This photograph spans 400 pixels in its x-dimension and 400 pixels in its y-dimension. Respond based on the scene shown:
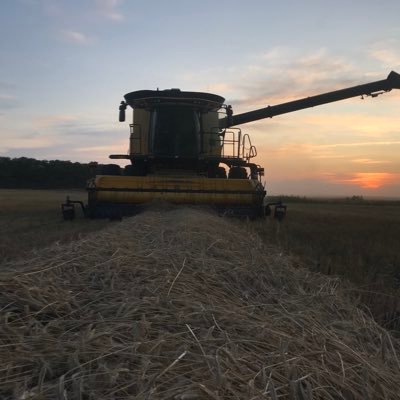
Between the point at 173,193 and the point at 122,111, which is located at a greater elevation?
the point at 122,111

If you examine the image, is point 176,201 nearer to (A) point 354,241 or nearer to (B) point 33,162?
(A) point 354,241

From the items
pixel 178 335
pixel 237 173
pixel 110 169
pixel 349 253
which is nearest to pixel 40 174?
pixel 110 169

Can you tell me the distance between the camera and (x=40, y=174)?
201ft

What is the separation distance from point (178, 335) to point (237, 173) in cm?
1351

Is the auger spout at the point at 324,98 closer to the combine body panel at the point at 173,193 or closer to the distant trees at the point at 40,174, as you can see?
the combine body panel at the point at 173,193

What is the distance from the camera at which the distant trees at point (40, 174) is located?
6138 centimetres

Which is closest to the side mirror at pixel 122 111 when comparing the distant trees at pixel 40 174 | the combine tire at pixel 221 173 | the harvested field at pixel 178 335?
the combine tire at pixel 221 173

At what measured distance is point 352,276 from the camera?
636 centimetres

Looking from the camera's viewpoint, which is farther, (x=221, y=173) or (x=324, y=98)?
(x=324, y=98)

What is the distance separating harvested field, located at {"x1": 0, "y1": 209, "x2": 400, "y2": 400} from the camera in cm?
214

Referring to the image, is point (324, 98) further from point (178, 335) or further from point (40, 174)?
point (40, 174)

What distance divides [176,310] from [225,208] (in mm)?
10930

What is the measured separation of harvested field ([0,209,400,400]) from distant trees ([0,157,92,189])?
5818cm

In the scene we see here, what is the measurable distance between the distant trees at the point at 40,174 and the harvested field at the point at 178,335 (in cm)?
5818
